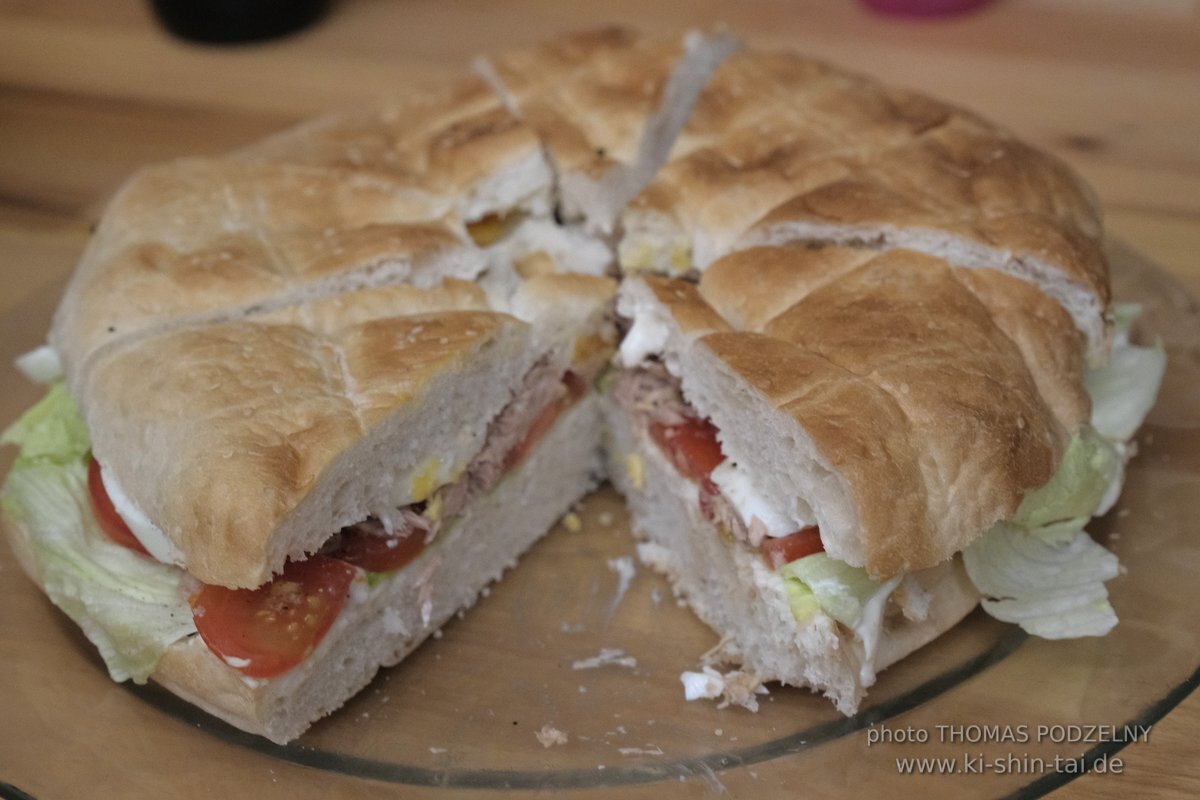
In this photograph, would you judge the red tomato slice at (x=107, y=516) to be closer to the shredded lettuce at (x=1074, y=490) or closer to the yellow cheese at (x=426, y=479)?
the yellow cheese at (x=426, y=479)

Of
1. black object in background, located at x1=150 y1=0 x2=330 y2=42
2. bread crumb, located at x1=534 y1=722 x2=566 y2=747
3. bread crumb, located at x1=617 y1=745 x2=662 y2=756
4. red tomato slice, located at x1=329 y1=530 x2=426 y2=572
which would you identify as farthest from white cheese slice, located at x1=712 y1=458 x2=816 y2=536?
black object in background, located at x1=150 y1=0 x2=330 y2=42

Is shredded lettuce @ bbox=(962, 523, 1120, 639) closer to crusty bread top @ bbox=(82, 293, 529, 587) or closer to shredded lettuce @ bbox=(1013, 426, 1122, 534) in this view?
shredded lettuce @ bbox=(1013, 426, 1122, 534)

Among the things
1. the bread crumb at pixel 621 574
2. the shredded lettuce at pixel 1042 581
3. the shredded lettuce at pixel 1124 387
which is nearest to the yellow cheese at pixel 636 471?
the bread crumb at pixel 621 574

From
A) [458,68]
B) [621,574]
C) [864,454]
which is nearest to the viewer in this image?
[864,454]

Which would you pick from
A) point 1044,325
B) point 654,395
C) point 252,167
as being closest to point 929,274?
point 1044,325

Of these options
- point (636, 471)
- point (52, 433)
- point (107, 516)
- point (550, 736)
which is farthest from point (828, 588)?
point (52, 433)

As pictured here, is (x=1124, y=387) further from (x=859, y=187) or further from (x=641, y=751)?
(x=641, y=751)
